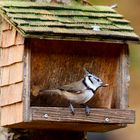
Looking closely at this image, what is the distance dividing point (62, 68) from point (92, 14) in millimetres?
388

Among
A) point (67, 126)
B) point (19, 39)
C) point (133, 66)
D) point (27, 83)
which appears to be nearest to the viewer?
point (27, 83)

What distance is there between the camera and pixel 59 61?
6.84 m

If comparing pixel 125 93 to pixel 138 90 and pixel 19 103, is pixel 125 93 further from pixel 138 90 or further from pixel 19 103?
pixel 138 90

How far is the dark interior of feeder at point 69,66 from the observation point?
677 centimetres

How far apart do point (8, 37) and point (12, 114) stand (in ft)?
1.60

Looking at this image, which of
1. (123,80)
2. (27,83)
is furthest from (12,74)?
(123,80)

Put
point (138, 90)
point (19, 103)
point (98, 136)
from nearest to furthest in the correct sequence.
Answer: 1. point (19, 103)
2. point (98, 136)
3. point (138, 90)

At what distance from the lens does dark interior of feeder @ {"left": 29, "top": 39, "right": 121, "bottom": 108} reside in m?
6.77

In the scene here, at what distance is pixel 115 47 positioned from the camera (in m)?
6.95

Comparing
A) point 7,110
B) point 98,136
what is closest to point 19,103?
point 7,110

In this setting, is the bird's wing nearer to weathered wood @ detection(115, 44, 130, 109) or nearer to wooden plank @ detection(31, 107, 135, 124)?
wooden plank @ detection(31, 107, 135, 124)

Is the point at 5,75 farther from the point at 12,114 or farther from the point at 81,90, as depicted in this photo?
the point at 81,90

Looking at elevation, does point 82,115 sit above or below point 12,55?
below

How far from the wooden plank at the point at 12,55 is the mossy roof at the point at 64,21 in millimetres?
136
